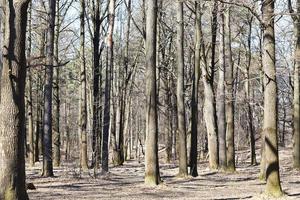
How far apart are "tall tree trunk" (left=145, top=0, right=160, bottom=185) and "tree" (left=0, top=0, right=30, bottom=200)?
6.27 metres

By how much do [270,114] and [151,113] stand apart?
12.5ft

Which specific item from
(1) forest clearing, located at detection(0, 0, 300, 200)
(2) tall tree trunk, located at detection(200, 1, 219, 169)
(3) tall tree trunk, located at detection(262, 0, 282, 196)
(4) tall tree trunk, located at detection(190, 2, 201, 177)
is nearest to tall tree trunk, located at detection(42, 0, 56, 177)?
(1) forest clearing, located at detection(0, 0, 300, 200)

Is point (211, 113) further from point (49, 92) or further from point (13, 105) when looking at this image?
point (13, 105)

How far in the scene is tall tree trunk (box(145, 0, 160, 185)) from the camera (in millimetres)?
13797

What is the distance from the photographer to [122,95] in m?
31.6

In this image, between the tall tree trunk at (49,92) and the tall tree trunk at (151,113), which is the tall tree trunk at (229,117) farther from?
the tall tree trunk at (49,92)

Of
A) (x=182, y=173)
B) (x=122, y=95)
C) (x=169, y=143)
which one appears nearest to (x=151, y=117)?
(x=182, y=173)

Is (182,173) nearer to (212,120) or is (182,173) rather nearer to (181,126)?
(181,126)

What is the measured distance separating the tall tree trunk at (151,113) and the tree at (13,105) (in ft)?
20.6

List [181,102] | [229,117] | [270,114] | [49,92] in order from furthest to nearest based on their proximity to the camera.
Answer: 1. [229,117]
2. [181,102]
3. [49,92]
4. [270,114]

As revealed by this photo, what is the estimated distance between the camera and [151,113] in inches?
546

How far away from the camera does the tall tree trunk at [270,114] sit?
11219 millimetres

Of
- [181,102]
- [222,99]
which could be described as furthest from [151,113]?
[222,99]

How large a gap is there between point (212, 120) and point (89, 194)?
1222 cm
